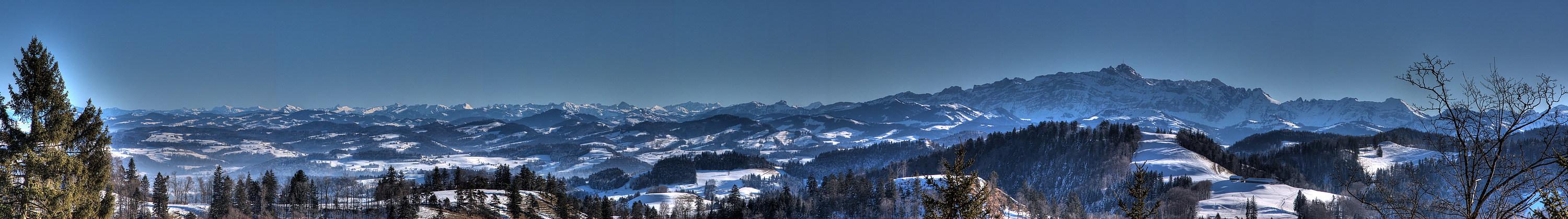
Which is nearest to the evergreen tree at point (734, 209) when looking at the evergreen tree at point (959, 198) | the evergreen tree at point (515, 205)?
the evergreen tree at point (515, 205)

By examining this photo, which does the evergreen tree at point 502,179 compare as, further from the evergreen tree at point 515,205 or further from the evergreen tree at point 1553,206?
the evergreen tree at point 1553,206

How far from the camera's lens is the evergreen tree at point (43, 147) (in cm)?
2320

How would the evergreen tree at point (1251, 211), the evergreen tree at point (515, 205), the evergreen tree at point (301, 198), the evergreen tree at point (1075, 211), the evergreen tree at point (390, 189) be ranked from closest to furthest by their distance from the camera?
1. the evergreen tree at point (515, 205)
2. the evergreen tree at point (301, 198)
3. the evergreen tree at point (390, 189)
4. the evergreen tree at point (1251, 211)
5. the evergreen tree at point (1075, 211)

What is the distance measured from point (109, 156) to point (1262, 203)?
21091 cm

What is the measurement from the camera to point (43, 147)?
23.7 metres

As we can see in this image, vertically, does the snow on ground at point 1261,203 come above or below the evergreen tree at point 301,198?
below

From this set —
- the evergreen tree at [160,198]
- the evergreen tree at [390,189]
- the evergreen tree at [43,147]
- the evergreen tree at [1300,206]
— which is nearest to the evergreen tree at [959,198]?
the evergreen tree at [43,147]

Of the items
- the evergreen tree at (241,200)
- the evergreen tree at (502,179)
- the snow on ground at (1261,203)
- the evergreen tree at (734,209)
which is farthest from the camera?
the snow on ground at (1261,203)

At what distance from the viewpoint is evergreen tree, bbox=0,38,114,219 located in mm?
23203

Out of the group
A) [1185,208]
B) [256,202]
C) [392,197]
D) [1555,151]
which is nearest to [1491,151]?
[1555,151]

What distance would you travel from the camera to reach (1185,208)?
182 metres

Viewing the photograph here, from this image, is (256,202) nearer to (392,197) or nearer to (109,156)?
(392,197)

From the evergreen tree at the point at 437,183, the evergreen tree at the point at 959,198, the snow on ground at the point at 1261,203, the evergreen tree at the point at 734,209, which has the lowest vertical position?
the snow on ground at the point at 1261,203

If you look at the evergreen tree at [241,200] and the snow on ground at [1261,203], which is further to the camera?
the snow on ground at [1261,203]
